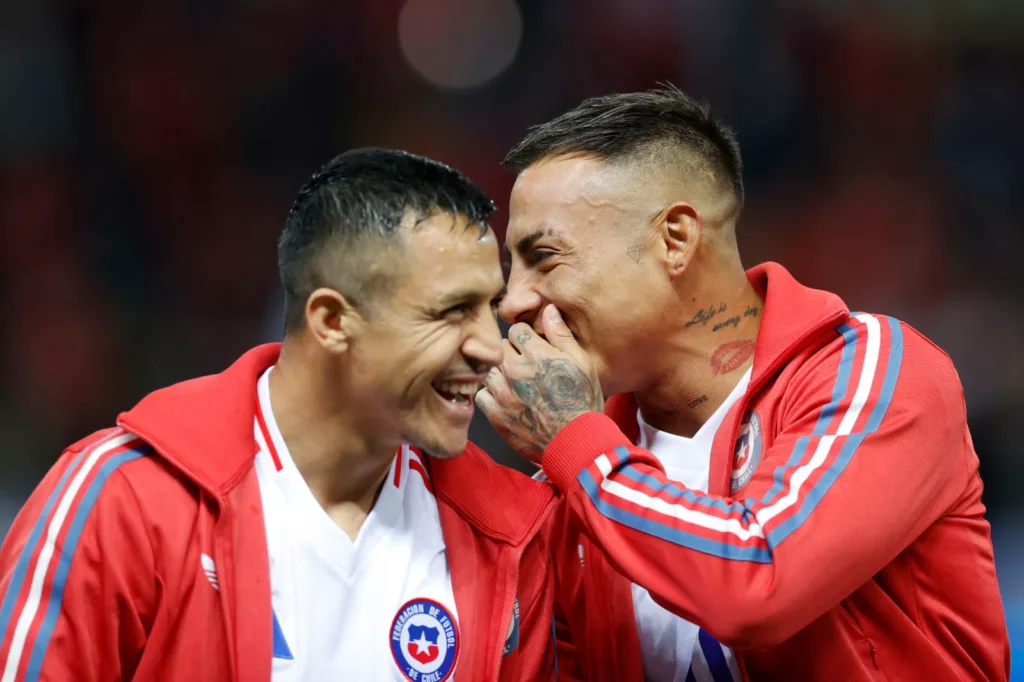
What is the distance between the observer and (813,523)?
2248 millimetres

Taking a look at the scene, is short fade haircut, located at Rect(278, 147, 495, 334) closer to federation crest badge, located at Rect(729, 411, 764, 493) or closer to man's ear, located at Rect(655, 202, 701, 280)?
man's ear, located at Rect(655, 202, 701, 280)

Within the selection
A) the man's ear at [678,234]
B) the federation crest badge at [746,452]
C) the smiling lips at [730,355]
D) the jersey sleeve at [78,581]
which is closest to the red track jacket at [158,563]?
the jersey sleeve at [78,581]

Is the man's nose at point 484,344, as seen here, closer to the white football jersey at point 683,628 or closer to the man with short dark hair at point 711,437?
the man with short dark hair at point 711,437

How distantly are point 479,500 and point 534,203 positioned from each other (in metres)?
0.86

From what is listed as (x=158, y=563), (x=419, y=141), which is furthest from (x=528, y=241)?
(x=419, y=141)

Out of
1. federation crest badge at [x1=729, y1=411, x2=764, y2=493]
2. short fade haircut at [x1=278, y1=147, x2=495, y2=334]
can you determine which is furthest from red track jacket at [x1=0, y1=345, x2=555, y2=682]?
federation crest badge at [x1=729, y1=411, x2=764, y2=493]

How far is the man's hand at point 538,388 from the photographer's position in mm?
2574

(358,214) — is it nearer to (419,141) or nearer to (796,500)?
(796,500)

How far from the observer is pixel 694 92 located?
6.29 metres

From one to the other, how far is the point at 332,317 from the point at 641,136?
3.71ft

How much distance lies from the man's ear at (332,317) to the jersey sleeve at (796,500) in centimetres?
56

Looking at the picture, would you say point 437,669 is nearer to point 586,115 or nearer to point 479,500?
point 479,500

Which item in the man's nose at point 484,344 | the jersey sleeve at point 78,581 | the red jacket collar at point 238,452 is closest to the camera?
the jersey sleeve at point 78,581

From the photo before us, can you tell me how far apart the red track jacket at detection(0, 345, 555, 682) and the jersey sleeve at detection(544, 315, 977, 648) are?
357mm
